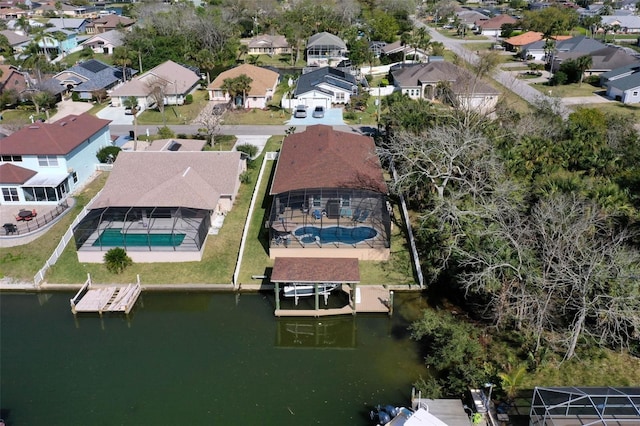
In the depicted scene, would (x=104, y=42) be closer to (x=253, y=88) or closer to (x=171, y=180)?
(x=253, y=88)

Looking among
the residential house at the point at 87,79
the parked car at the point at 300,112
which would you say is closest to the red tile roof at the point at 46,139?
the parked car at the point at 300,112

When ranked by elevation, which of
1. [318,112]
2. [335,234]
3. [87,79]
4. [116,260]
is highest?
[87,79]

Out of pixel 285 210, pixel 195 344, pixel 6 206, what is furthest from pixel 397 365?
pixel 6 206

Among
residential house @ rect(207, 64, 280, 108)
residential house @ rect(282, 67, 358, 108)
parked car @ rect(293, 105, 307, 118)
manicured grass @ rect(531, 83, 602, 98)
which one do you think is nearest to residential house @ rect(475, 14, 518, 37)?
manicured grass @ rect(531, 83, 602, 98)

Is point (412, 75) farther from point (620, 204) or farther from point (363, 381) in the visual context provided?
point (363, 381)

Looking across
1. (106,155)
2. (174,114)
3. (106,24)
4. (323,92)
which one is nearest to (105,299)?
(106,155)

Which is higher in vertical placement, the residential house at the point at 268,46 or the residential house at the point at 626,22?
the residential house at the point at 626,22

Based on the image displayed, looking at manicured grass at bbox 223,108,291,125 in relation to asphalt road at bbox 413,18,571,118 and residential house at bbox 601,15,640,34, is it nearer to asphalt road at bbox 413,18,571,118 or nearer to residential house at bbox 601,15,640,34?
asphalt road at bbox 413,18,571,118

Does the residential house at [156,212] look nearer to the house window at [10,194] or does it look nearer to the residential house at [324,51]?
the house window at [10,194]
